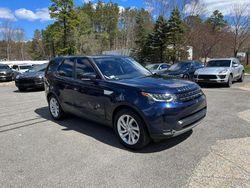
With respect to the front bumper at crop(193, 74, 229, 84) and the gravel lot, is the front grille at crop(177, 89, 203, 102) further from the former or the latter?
the front bumper at crop(193, 74, 229, 84)

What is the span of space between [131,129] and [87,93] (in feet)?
4.45

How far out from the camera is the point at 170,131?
398 cm

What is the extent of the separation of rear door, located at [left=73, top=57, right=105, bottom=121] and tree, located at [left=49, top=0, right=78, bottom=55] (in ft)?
117

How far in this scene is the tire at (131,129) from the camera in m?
4.17

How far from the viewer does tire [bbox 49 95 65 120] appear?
21.1ft

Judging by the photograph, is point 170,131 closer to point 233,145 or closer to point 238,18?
point 233,145

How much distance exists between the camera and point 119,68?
527 centimetres

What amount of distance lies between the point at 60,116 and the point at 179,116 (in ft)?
11.9

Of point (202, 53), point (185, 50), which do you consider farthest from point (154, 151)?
point (202, 53)

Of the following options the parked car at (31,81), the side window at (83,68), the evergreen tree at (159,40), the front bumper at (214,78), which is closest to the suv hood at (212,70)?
the front bumper at (214,78)

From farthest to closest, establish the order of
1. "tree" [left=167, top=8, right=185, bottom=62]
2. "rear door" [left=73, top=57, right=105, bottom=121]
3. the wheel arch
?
"tree" [left=167, top=8, right=185, bottom=62]
"rear door" [left=73, top=57, right=105, bottom=121]
the wheel arch

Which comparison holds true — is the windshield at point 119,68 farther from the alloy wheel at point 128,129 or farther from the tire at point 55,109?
the tire at point 55,109

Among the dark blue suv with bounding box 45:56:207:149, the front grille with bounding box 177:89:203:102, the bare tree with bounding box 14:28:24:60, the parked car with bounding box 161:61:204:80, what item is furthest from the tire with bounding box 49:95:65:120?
the bare tree with bounding box 14:28:24:60

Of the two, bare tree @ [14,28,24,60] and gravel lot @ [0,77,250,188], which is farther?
bare tree @ [14,28,24,60]
